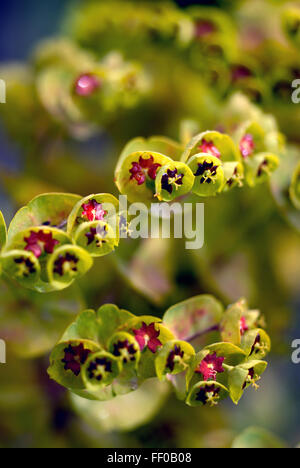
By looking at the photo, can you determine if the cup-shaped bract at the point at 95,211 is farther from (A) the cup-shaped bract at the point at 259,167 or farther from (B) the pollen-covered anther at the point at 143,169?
(A) the cup-shaped bract at the point at 259,167

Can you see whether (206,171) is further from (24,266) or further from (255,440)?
(255,440)

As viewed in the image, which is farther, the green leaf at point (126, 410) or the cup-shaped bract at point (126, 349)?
the green leaf at point (126, 410)

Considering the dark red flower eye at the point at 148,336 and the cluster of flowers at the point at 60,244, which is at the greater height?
the cluster of flowers at the point at 60,244

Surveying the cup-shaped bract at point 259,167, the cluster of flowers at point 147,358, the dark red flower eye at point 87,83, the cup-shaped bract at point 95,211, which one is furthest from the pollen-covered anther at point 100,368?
the dark red flower eye at point 87,83

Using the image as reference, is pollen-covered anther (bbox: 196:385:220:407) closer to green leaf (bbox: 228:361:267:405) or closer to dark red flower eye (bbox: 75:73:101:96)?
green leaf (bbox: 228:361:267:405)

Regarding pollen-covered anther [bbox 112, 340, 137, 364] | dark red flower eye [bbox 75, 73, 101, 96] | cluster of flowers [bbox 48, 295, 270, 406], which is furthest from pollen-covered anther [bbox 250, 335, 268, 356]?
dark red flower eye [bbox 75, 73, 101, 96]

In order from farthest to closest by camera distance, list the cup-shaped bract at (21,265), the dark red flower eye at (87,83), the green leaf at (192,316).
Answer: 1. the dark red flower eye at (87,83)
2. the green leaf at (192,316)
3. the cup-shaped bract at (21,265)

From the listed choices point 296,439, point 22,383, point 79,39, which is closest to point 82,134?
point 79,39
